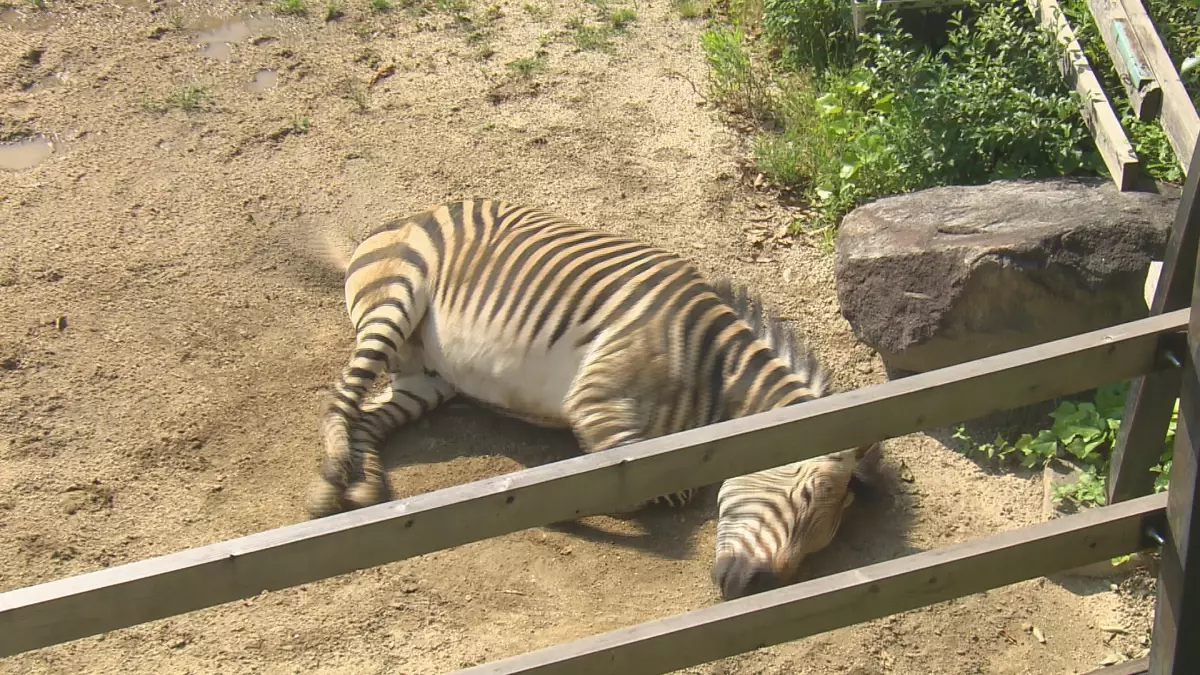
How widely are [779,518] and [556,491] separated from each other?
6.60 ft

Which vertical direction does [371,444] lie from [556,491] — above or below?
below

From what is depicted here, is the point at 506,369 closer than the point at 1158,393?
No

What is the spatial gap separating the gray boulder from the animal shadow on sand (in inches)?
24.3

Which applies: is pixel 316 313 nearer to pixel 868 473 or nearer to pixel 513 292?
pixel 513 292

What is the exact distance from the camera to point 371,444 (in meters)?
5.00

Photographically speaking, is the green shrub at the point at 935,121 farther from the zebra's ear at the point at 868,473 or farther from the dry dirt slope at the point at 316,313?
the zebra's ear at the point at 868,473

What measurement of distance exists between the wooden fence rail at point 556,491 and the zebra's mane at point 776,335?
195 cm

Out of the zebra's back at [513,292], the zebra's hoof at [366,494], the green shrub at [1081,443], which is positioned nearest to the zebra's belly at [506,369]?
the zebra's back at [513,292]

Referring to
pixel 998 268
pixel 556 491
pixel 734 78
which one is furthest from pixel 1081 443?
pixel 734 78

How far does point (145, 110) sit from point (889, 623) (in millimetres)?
5647

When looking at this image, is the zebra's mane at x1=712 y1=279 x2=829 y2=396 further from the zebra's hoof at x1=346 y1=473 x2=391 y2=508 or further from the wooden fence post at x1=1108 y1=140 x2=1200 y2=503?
the zebra's hoof at x1=346 y1=473 x2=391 y2=508

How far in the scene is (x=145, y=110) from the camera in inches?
283

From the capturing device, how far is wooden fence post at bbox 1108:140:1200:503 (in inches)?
117

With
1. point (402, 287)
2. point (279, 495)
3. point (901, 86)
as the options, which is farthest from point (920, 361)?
point (279, 495)
